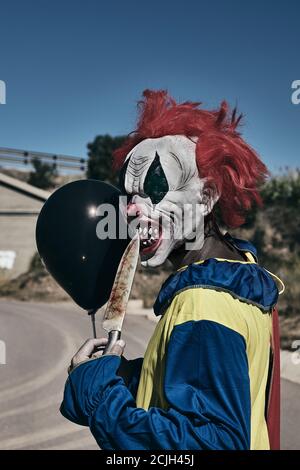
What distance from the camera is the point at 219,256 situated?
1.76 m

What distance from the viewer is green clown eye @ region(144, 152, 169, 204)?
171cm

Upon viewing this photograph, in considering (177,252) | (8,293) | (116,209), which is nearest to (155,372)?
(177,252)

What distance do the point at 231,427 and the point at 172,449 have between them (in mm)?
158

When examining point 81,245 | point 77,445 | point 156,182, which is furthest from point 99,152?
point 156,182

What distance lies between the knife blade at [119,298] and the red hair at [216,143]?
36 cm

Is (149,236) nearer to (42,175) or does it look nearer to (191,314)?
(191,314)

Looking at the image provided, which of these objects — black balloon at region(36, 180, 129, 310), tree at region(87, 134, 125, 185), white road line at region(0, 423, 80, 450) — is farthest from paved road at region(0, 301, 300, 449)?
tree at region(87, 134, 125, 185)

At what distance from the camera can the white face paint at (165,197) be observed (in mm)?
1699

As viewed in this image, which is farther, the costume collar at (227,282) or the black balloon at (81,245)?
the black balloon at (81,245)

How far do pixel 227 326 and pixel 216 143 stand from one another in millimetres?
637

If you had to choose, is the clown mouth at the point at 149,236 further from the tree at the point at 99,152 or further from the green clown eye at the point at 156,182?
the tree at the point at 99,152

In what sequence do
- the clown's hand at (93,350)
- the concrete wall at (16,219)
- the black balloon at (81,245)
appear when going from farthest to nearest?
the concrete wall at (16,219), the black balloon at (81,245), the clown's hand at (93,350)

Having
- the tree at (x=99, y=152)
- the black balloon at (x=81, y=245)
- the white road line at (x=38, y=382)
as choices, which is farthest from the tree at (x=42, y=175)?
the black balloon at (x=81, y=245)
